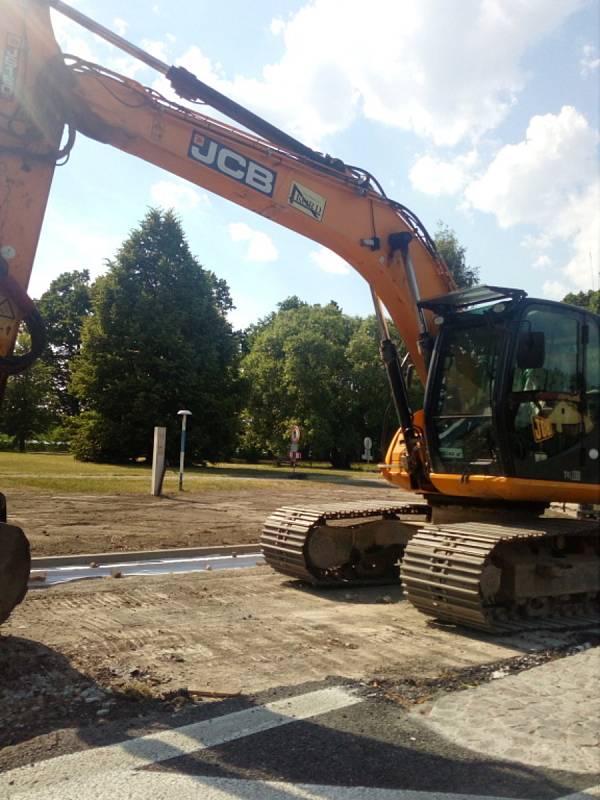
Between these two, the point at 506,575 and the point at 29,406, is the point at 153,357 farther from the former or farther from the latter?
the point at 506,575

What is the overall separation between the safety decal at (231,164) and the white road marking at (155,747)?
4.68m

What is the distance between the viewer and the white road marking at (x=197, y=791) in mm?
3271

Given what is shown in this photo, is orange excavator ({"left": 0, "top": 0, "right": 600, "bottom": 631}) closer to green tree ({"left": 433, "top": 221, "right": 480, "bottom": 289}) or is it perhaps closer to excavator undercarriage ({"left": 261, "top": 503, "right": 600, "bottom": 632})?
excavator undercarriage ({"left": 261, "top": 503, "right": 600, "bottom": 632})

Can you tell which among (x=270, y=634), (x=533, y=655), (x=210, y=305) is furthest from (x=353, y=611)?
(x=210, y=305)

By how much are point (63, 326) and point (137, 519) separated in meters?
47.3

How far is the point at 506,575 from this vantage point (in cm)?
689

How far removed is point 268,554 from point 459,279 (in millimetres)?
40732

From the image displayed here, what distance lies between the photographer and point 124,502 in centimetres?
1587

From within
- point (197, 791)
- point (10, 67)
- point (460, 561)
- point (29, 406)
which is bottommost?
point (197, 791)

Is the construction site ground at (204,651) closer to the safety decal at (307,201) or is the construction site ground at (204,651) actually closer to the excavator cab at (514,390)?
the excavator cab at (514,390)

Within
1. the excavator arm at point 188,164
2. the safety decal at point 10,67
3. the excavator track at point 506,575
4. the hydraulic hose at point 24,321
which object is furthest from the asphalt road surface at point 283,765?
the safety decal at point 10,67

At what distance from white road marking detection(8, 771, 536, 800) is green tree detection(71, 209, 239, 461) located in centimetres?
3150

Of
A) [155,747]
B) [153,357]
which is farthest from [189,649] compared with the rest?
[153,357]

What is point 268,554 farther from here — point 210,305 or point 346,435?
point 346,435
